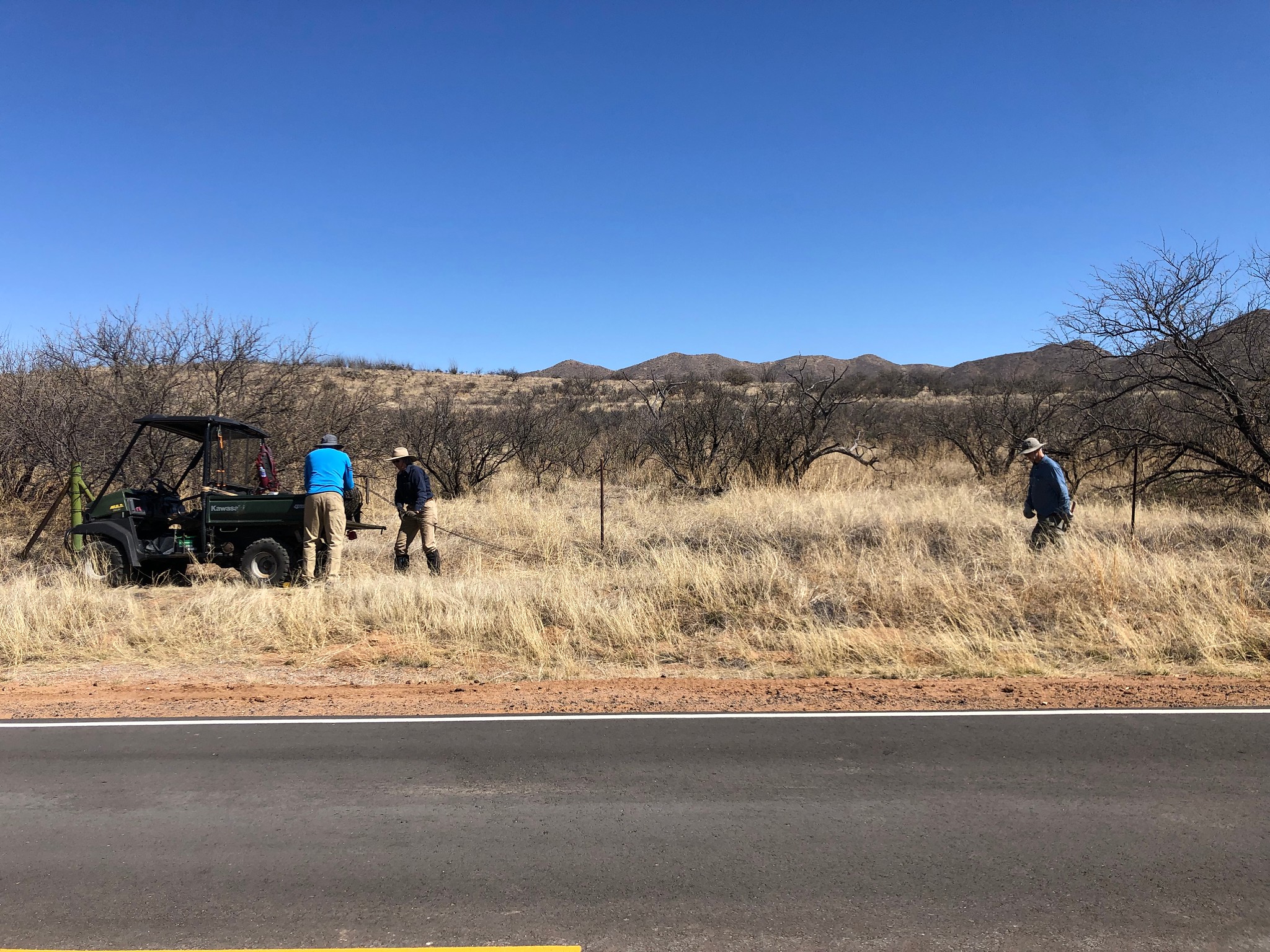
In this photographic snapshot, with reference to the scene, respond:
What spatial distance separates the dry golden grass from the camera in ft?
28.3

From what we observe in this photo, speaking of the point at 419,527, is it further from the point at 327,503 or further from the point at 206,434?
the point at 206,434

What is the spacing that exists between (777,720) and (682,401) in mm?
19164

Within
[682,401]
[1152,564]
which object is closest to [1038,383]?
[682,401]

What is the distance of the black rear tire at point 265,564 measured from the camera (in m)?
11.6

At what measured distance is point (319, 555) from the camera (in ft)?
39.7

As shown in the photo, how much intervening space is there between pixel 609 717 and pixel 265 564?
23.2 ft

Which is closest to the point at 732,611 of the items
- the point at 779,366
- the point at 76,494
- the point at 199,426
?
the point at 199,426

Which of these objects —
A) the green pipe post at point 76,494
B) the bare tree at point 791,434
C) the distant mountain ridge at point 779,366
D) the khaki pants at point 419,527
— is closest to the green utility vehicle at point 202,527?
the green pipe post at point 76,494

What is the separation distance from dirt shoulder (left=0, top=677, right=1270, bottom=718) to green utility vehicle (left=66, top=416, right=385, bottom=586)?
3.73m

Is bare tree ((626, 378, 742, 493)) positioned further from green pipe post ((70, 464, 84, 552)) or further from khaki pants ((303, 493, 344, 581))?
green pipe post ((70, 464, 84, 552))

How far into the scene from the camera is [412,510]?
12570 mm

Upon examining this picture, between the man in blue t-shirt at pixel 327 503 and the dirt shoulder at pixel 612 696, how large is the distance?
3.71 m

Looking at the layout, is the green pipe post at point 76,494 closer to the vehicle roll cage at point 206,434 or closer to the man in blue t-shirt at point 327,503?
the vehicle roll cage at point 206,434

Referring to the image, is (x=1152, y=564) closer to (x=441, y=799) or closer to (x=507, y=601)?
(x=507, y=601)
